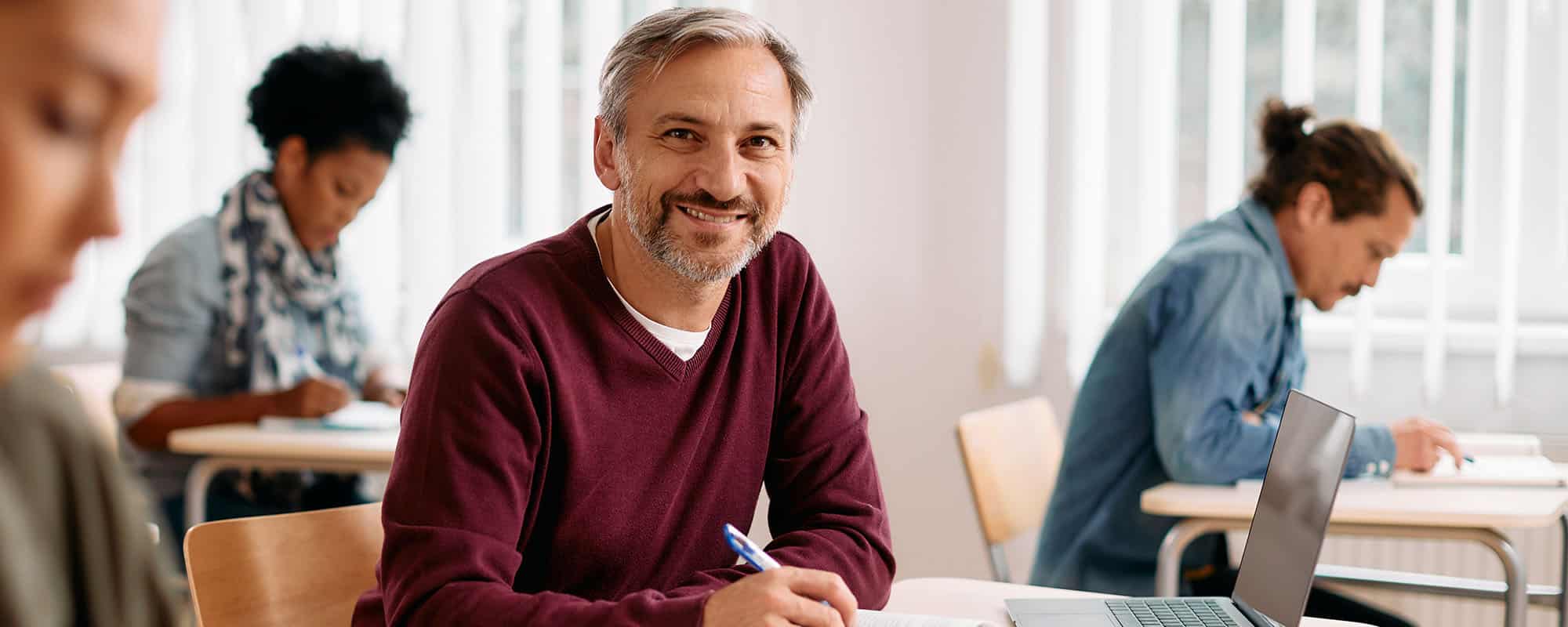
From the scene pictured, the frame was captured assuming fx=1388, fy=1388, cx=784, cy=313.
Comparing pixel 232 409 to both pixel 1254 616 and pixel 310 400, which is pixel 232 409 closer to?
pixel 310 400

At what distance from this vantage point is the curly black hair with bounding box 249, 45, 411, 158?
292 cm

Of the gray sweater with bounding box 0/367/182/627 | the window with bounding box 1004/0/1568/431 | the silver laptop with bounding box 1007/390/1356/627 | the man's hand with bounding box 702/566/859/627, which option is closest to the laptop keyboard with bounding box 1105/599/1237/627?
the silver laptop with bounding box 1007/390/1356/627

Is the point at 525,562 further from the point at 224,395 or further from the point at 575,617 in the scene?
the point at 224,395

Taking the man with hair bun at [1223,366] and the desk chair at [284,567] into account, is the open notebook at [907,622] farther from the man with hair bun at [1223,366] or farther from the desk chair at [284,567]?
the man with hair bun at [1223,366]

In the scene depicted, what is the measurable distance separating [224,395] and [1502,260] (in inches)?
108

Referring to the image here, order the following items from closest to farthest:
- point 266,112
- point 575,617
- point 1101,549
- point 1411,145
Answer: point 575,617 → point 1101,549 → point 266,112 → point 1411,145

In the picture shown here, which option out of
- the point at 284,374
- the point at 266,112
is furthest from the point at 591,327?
the point at 266,112

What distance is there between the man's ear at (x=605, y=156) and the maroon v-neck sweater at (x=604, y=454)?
0.20 feet

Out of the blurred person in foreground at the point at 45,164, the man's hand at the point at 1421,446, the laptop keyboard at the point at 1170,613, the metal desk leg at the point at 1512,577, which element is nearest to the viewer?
the blurred person in foreground at the point at 45,164

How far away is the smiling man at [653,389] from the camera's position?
120 centimetres

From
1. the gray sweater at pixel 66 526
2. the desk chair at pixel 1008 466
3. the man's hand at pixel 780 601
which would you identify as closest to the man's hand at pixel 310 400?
the desk chair at pixel 1008 466

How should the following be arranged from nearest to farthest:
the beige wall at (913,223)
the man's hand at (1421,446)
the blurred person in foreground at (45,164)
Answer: the blurred person in foreground at (45,164) < the man's hand at (1421,446) < the beige wall at (913,223)

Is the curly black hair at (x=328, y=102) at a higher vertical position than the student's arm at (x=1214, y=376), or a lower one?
higher

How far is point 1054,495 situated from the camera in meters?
2.32
